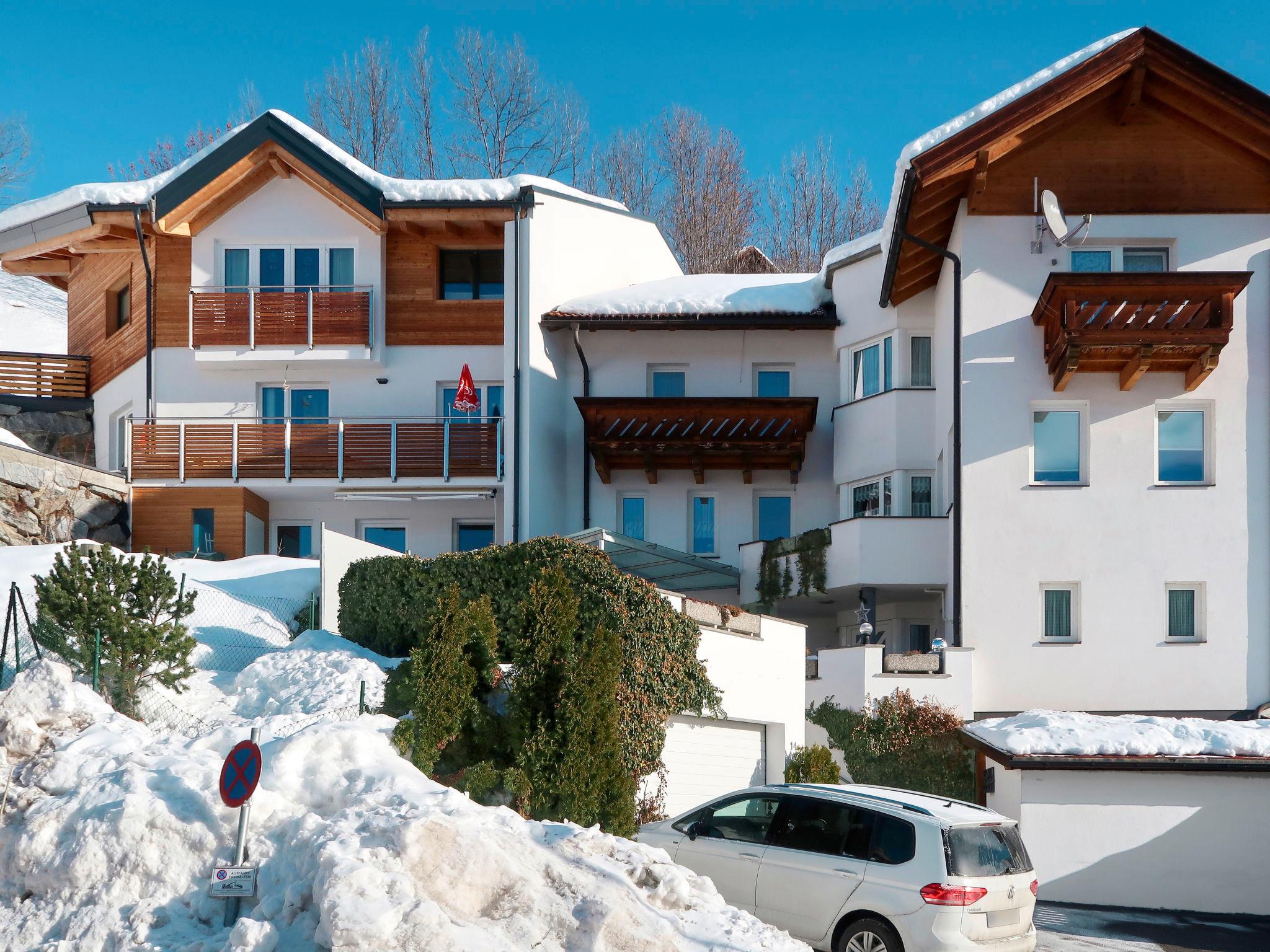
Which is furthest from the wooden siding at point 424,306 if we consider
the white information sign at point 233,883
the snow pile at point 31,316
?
the snow pile at point 31,316

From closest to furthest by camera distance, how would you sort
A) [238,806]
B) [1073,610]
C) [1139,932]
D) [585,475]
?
1. [238,806]
2. [1139,932]
3. [1073,610]
4. [585,475]

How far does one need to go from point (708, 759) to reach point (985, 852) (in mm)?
6890

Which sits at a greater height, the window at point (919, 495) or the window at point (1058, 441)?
the window at point (1058, 441)

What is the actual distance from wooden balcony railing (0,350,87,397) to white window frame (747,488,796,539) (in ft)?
49.9

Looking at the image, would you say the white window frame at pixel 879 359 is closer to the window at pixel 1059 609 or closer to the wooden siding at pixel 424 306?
the window at pixel 1059 609

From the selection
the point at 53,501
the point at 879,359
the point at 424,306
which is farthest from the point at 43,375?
the point at 879,359

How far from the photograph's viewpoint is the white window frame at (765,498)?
29625 millimetres

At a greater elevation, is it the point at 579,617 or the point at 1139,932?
the point at 579,617

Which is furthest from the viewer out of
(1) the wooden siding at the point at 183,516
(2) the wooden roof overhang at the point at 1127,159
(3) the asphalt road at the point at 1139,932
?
(1) the wooden siding at the point at 183,516

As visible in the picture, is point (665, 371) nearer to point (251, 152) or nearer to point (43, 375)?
point (251, 152)

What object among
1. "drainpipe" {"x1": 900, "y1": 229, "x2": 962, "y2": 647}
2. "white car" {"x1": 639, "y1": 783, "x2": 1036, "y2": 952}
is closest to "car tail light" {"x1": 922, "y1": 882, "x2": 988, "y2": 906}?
"white car" {"x1": 639, "y1": 783, "x2": 1036, "y2": 952}

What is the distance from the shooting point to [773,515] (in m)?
29.9

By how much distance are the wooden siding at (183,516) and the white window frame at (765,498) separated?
979cm

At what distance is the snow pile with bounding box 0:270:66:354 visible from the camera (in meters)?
58.6
